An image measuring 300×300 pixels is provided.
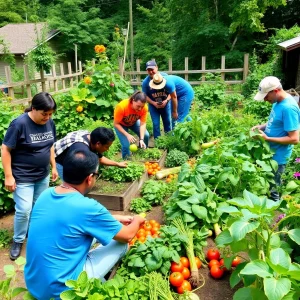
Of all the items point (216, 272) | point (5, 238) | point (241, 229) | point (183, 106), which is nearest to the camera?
point (241, 229)

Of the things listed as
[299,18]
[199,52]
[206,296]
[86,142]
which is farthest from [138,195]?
[299,18]

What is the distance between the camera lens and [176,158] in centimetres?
582

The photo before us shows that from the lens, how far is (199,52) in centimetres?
2041

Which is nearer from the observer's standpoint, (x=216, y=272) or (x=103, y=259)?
(x=103, y=259)

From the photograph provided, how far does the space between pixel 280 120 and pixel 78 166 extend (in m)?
2.56

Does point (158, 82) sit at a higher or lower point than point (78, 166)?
higher

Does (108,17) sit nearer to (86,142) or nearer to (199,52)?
(199,52)

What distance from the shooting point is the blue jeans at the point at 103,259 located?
2.54 meters

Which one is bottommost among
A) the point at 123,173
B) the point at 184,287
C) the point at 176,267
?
the point at 184,287

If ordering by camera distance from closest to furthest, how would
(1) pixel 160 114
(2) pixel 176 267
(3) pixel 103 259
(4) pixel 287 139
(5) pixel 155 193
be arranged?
(3) pixel 103 259 → (2) pixel 176 267 → (4) pixel 287 139 → (5) pixel 155 193 → (1) pixel 160 114

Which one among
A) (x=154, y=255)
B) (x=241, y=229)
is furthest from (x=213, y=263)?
(x=241, y=229)

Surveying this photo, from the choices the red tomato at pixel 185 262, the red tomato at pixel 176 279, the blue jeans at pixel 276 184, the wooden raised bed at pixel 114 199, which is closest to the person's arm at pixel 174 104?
the wooden raised bed at pixel 114 199

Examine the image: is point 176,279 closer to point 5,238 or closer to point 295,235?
point 295,235

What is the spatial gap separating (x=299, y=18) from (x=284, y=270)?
2359 cm
